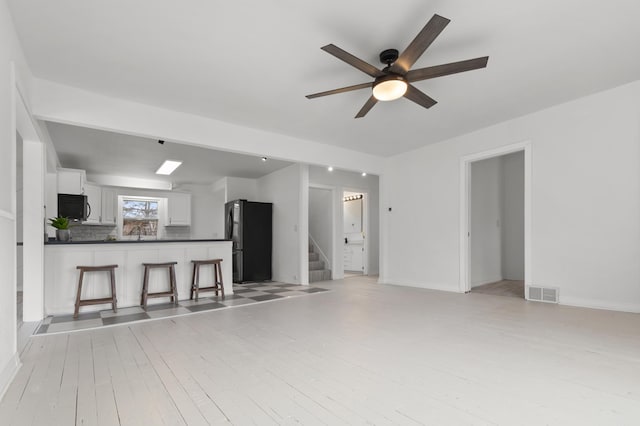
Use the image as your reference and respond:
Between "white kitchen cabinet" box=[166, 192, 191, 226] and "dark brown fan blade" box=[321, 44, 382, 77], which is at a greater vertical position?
"dark brown fan blade" box=[321, 44, 382, 77]

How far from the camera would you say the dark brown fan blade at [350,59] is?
236 centimetres

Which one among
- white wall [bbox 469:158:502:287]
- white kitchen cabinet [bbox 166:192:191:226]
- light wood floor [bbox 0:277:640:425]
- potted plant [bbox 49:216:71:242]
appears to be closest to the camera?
light wood floor [bbox 0:277:640:425]

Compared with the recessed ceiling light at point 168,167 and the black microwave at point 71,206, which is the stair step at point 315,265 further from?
the black microwave at point 71,206

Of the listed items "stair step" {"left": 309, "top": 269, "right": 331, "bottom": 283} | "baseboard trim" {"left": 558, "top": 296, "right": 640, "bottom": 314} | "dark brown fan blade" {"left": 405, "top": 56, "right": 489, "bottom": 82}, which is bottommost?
"stair step" {"left": 309, "top": 269, "right": 331, "bottom": 283}

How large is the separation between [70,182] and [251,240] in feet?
11.7

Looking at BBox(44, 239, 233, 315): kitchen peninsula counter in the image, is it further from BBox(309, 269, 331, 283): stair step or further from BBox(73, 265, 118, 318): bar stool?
BBox(309, 269, 331, 283): stair step

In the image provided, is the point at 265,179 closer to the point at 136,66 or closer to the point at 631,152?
the point at 136,66

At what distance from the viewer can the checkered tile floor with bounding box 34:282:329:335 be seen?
137 inches

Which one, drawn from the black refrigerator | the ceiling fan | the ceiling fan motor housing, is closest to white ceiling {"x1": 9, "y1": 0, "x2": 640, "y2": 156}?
the ceiling fan motor housing

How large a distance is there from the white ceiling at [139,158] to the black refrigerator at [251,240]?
91cm

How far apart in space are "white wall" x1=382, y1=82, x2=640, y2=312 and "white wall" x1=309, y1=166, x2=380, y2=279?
2.64 metres

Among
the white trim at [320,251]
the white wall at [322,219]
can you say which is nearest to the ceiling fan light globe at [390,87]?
the white wall at [322,219]

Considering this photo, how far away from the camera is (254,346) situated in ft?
9.22

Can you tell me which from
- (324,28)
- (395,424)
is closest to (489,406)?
(395,424)
